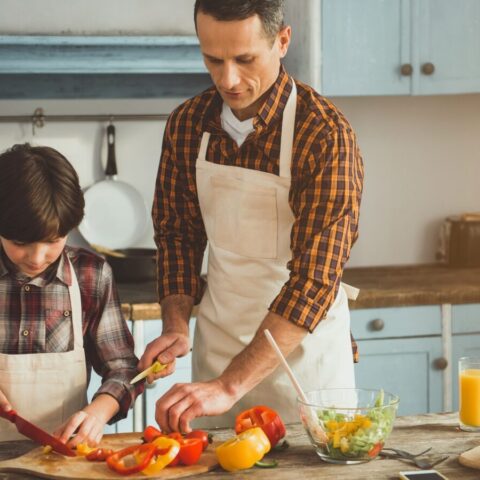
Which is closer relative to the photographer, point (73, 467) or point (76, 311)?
point (73, 467)

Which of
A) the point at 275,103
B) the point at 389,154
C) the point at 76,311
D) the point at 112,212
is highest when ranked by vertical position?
the point at 389,154

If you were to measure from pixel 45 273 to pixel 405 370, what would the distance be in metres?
1.67

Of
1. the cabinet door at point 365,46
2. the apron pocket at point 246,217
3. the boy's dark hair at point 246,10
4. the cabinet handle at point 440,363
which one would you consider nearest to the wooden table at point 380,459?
the apron pocket at point 246,217

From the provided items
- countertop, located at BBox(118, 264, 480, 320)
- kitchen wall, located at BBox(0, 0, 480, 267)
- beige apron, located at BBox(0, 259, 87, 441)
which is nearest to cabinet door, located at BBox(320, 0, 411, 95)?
kitchen wall, located at BBox(0, 0, 480, 267)

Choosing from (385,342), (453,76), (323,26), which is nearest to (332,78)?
(323,26)

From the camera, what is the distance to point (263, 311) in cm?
211

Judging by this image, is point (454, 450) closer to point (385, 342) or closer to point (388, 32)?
point (385, 342)

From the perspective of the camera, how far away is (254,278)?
2.10 meters

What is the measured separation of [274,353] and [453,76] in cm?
204

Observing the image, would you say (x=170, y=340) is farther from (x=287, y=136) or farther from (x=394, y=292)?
(x=394, y=292)

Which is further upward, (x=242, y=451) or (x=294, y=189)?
(x=294, y=189)

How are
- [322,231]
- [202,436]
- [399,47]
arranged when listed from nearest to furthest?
[202,436] → [322,231] → [399,47]

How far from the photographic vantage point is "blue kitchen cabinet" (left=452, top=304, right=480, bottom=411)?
131 inches

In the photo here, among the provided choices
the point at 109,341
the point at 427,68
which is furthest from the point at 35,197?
the point at 427,68
